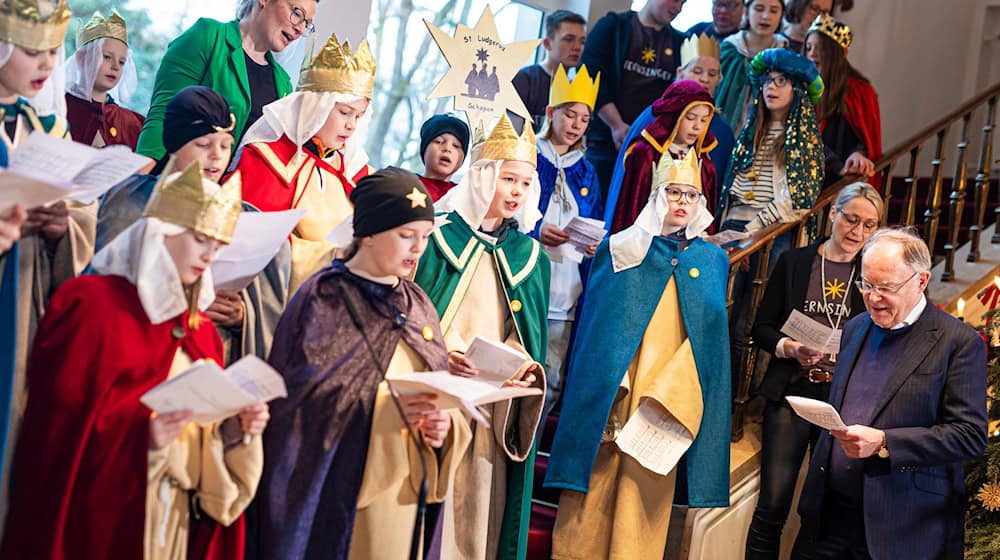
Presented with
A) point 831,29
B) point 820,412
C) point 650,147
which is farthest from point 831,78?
point 820,412

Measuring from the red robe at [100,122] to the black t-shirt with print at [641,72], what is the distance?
307 centimetres

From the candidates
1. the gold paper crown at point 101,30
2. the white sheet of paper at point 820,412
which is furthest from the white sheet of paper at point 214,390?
the gold paper crown at point 101,30

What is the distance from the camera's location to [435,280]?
13.0ft

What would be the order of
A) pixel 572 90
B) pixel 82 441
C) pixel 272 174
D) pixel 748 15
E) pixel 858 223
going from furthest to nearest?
1. pixel 748 15
2. pixel 572 90
3. pixel 858 223
4. pixel 272 174
5. pixel 82 441

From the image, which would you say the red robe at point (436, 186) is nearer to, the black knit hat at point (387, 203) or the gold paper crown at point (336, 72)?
the gold paper crown at point (336, 72)

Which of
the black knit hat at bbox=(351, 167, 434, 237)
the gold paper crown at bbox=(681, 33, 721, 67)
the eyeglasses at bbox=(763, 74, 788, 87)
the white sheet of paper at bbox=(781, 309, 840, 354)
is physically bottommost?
the white sheet of paper at bbox=(781, 309, 840, 354)

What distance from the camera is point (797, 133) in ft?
18.5

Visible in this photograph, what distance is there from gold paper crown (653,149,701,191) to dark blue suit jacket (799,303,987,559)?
3.49 feet

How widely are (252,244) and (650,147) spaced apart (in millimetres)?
2863

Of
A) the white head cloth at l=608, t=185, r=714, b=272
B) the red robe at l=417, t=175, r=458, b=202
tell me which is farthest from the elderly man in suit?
the red robe at l=417, t=175, r=458, b=202

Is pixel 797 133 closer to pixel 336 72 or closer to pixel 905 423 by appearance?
pixel 905 423

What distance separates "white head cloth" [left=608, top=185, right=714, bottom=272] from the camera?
181 inches

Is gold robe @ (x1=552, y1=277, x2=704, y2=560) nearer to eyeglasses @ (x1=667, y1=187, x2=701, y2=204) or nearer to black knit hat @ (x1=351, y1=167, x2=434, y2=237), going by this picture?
eyeglasses @ (x1=667, y1=187, x2=701, y2=204)

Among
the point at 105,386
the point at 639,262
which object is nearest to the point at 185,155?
the point at 105,386
